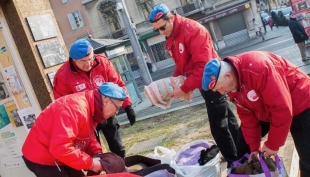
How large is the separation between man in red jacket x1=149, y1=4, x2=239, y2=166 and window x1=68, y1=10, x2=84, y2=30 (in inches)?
1272

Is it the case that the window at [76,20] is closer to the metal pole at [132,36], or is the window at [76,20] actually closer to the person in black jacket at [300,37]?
the metal pole at [132,36]

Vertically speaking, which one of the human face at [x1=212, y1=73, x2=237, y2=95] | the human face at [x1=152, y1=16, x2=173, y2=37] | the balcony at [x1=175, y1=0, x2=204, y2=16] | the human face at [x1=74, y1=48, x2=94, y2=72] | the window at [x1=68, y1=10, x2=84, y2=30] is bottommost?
the human face at [x1=212, y1=73, x2=237, y2=95]

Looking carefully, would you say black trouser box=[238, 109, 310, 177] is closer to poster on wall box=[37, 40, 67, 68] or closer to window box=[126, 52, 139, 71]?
poster on wall box=[37, 40, 67, 68]

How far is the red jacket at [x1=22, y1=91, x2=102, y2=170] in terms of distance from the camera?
2.46 meters

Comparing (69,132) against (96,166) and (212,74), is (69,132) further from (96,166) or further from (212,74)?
(212,74)

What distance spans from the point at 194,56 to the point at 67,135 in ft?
4.67

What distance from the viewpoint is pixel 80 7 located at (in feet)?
111

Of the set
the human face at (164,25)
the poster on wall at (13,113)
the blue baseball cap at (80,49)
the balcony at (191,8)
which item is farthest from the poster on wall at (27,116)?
the balcony at (191,8)

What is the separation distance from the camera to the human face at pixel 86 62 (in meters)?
3.35

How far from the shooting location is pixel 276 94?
2.24 m

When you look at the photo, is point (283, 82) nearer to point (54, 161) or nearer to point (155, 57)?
point (54, 161)

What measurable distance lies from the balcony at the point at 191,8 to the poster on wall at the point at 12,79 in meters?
27.7

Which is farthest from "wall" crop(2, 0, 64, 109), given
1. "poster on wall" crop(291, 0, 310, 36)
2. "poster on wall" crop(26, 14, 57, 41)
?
"poster on wall" crop(291, 0, 310, 36)

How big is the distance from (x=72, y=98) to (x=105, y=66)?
1.14 meters
